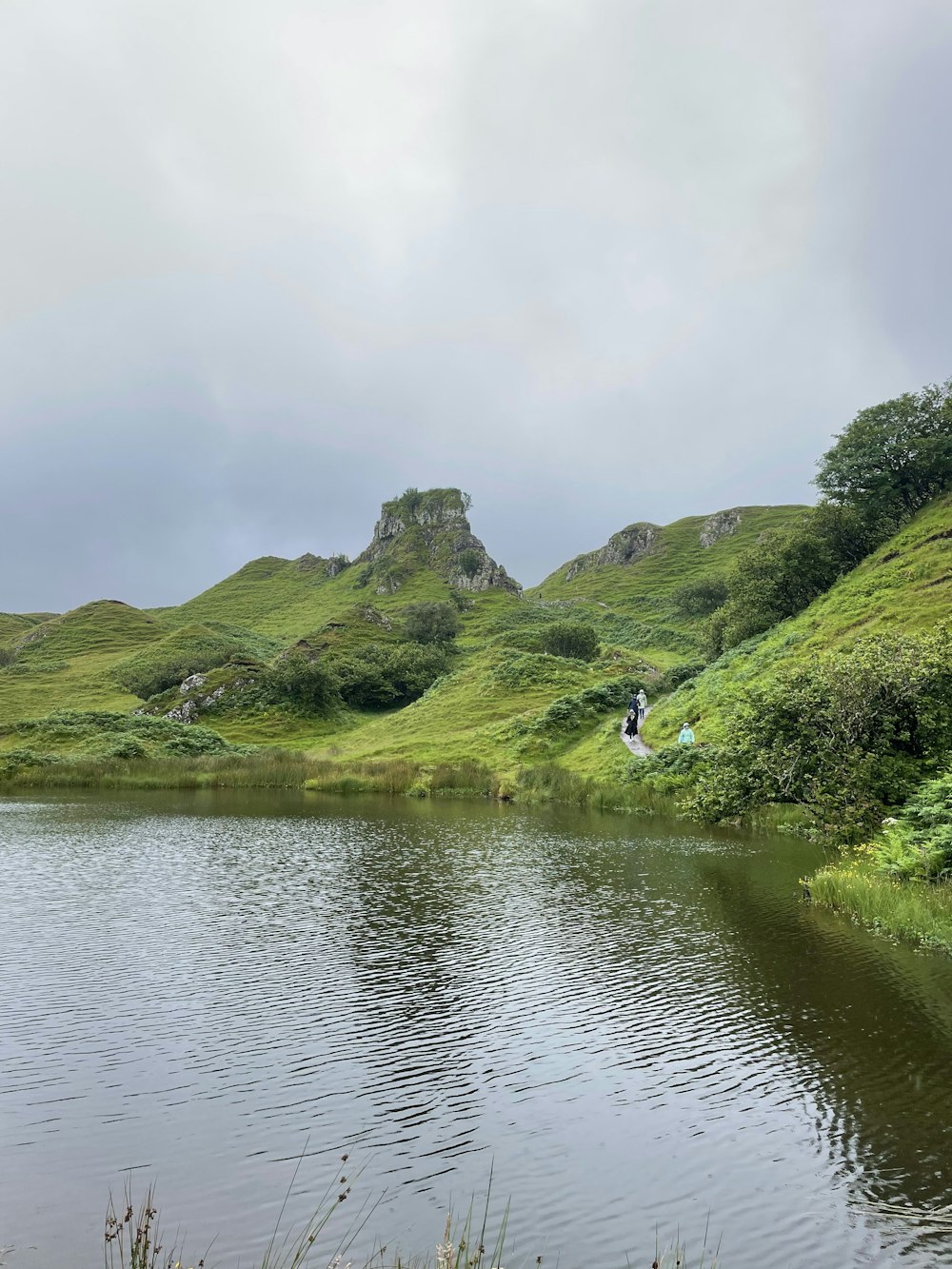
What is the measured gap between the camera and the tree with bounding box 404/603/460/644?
4906 inches

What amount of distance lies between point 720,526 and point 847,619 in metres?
142

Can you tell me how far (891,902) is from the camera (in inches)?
688

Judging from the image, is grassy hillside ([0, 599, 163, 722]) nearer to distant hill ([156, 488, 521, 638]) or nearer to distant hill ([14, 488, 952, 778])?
distant hill ([14, 488, 952, 778])

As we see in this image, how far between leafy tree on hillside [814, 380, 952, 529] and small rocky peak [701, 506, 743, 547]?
373ft

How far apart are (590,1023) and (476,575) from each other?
6165 inches

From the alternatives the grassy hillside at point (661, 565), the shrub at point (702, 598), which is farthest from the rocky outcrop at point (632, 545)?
the shrub at point (702, 598)

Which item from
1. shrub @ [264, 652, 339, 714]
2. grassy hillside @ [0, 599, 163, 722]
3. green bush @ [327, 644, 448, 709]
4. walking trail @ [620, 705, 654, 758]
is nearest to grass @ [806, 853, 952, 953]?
walking trail @ [620, 705, 654, 758]

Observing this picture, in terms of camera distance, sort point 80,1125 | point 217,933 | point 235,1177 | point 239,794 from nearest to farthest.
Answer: point 235,1177 → point 80,1125 → point 217,933 → point 239,794

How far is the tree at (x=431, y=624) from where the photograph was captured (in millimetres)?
124625

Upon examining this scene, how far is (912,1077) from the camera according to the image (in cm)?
1013

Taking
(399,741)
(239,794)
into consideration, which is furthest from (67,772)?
(399,741)

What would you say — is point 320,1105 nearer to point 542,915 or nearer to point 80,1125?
point 80,1125

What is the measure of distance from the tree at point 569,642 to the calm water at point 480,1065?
2914 inches

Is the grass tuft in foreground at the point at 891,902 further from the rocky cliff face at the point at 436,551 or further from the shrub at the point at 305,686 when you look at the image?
the rocky cliff face at the point at 436,551
